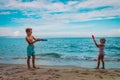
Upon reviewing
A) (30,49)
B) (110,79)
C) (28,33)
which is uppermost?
(28,33)

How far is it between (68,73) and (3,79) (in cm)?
238

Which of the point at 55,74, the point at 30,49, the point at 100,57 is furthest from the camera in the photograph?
the point at 100,57

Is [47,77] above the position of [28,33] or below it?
below

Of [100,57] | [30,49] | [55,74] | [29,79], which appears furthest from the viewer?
[100,57]

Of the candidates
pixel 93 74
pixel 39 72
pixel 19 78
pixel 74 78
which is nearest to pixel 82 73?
pixel 93 74

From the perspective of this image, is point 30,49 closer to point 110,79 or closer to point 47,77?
point 47,77

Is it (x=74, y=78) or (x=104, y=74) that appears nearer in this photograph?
(x=74, y=78)

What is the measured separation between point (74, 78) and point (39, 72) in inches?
65.0

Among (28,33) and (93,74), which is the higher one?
(28,33)

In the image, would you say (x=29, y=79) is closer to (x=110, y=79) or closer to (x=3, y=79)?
(x=3, y=79)

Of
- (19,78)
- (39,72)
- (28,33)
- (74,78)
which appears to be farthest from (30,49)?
(74,78)

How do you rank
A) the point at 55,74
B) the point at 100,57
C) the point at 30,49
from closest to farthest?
the point at 55,74
the point at 30,49
the point at 100,57

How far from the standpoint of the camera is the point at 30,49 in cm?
1021

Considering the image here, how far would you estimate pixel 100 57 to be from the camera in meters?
11.4
